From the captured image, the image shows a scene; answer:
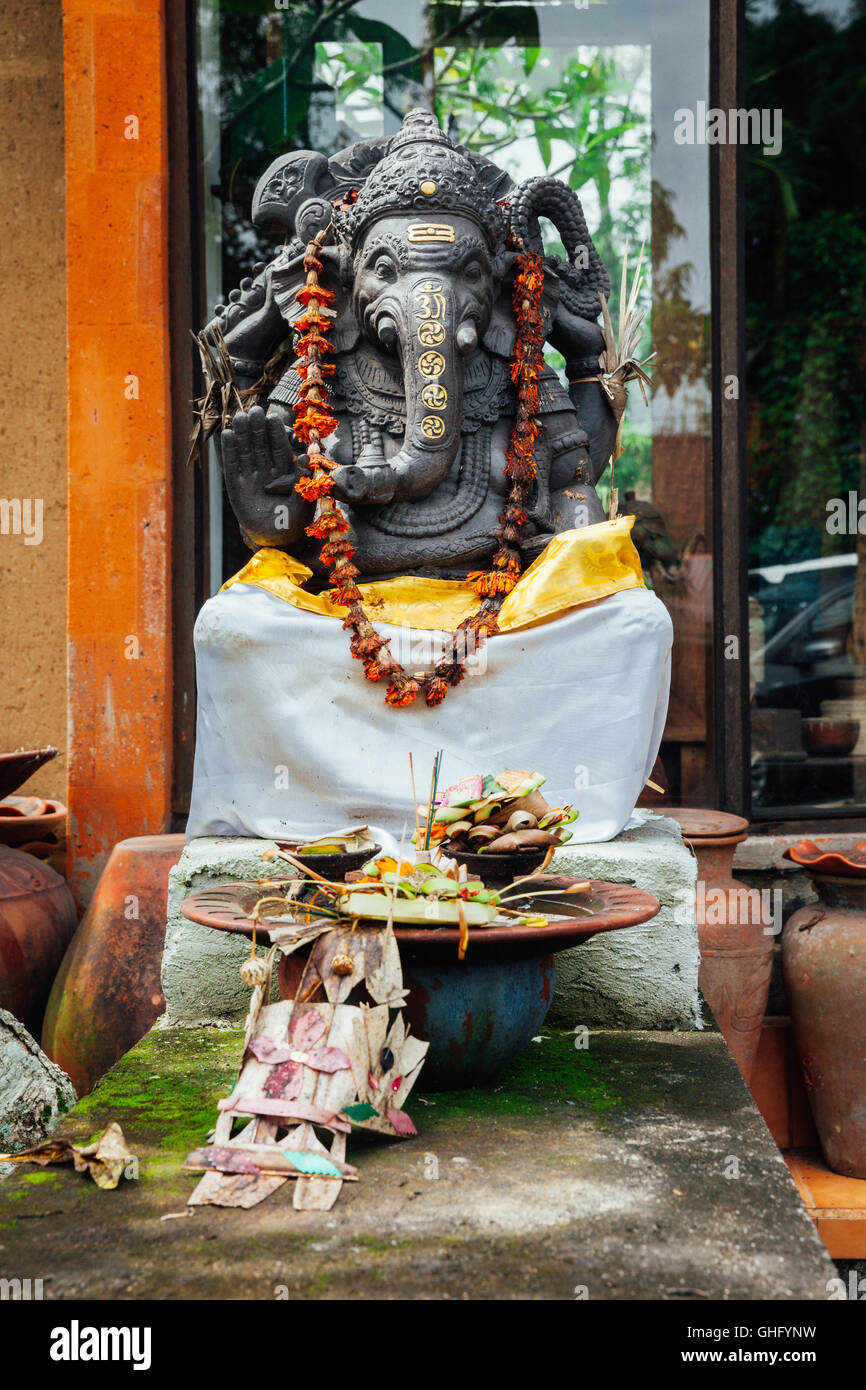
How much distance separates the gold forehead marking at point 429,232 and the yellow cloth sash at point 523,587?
92 cm

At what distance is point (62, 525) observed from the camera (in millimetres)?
5438

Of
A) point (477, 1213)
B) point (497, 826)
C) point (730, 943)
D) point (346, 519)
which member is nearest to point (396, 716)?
point (346, 519)

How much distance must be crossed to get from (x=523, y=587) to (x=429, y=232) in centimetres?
108

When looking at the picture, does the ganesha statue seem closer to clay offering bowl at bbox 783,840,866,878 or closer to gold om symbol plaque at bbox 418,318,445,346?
gold om symbol plaque at bbox 418,318,445,346

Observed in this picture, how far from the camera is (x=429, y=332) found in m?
3.69

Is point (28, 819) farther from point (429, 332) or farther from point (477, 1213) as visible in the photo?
point (477, 1213)

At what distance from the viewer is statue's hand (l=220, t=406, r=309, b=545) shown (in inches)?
146

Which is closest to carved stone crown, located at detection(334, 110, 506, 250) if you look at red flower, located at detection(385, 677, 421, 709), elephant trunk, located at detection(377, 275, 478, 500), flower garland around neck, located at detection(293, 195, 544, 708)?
flower garland around neck, located at detection(293, 195, 544, 708)

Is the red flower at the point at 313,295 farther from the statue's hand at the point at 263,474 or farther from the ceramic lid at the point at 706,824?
the ceramic lid at the point at 706,824

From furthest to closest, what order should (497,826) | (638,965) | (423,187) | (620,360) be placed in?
(620,360), (423,187), (638,965), (497,826)

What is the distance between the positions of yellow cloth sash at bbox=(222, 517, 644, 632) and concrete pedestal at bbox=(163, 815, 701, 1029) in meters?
0.69

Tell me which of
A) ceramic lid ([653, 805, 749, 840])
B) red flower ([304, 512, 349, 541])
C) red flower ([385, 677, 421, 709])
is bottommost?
ceramic lid ([653, 805, 749, 840])

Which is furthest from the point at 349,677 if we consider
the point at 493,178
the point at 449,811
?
the point at 493,178

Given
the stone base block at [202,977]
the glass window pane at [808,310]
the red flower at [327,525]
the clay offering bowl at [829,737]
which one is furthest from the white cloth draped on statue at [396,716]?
the glass window pane at [808,310]
